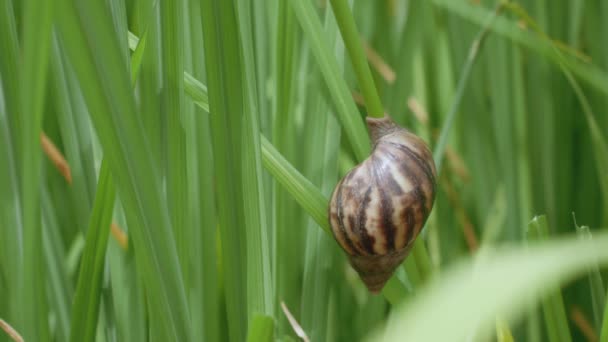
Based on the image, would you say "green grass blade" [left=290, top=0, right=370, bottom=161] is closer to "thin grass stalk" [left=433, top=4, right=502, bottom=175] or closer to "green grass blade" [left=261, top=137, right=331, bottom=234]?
"green grass blade" [left=261, top=137, right=331, bottom=234]

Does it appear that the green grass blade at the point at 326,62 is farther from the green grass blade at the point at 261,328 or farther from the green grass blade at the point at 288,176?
the green grass blade at the point at 261,328

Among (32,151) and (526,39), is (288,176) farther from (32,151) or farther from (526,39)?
(526,39)

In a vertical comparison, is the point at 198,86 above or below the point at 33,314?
above

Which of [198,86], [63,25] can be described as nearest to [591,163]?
[198,86]

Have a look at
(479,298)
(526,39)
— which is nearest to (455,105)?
(526,39)

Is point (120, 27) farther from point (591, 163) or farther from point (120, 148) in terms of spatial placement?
point (591, 163)

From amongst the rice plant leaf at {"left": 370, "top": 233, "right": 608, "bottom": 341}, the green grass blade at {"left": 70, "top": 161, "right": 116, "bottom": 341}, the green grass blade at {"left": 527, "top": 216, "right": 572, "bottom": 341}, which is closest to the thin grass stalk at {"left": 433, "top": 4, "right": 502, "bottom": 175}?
the green grass blade at {"left": 527, "top": 216, "right": 572, "bottom": 341}
